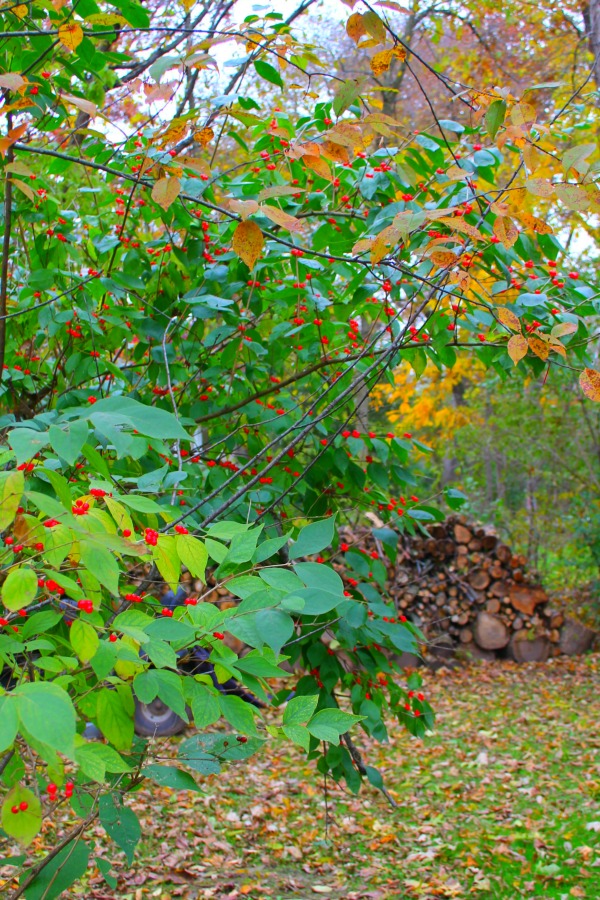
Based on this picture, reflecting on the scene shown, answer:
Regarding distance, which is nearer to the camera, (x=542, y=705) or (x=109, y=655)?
(x=109, y=655)

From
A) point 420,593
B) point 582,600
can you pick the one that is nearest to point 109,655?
point 420,593

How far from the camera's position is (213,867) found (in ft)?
10.8

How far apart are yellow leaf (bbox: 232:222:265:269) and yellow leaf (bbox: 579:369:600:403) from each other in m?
0.73

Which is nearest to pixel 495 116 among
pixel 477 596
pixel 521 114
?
pixel 521 114

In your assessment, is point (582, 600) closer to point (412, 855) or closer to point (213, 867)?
point (412, 855)

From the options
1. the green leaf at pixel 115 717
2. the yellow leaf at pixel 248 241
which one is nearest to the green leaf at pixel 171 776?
the green leaf at pixel 115 717

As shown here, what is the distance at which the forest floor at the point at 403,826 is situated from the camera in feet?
10.0

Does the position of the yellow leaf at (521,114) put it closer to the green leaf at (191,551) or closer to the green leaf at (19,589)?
the green leaf at (191,551)

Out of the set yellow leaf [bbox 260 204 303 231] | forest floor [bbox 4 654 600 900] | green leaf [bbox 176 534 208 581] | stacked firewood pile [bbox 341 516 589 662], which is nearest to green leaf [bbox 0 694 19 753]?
green leaf [bbox 176 534 208 581]

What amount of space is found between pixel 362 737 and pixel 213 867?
6.78 ft

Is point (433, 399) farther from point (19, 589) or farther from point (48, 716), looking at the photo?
point (48, 716)

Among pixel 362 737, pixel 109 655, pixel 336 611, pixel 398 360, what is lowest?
pixel 362 737

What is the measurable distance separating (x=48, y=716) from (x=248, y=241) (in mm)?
970

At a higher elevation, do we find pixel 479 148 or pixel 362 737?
pixel 479 148
